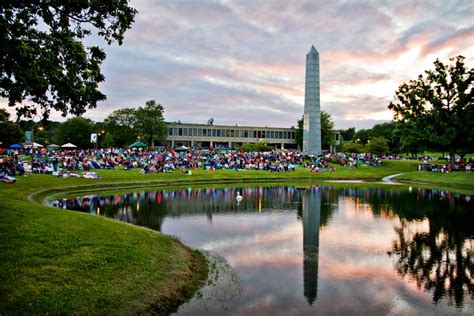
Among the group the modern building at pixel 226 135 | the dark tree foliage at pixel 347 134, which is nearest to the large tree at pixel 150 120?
the modern building at pixel 226 135

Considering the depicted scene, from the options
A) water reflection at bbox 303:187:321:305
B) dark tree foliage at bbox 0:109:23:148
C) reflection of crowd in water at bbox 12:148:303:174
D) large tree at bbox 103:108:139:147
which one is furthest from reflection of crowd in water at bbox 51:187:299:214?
dark tree foliage at bbox 0:109:23:148

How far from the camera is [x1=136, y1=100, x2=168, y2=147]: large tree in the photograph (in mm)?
90312

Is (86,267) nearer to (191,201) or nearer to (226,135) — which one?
(191,201)

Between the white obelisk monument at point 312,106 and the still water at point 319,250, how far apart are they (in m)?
36.0

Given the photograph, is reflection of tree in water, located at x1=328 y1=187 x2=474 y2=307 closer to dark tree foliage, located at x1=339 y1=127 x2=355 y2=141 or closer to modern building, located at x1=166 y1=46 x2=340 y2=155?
modern building, located at x1=166 y1=46 x2=340 y2=155

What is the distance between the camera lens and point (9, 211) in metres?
13.5

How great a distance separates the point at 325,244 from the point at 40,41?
12.9 metres

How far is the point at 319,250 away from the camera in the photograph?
48.2 ft

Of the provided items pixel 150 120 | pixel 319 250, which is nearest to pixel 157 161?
pixel 319 250

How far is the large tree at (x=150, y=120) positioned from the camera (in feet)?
296

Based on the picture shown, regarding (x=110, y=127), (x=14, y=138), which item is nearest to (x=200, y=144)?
(x=110, y=127)

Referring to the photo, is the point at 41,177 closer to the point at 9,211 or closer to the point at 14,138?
the point at 9,211

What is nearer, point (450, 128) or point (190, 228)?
point (190, 228)

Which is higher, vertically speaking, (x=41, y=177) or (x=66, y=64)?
(x=66, y=64)
